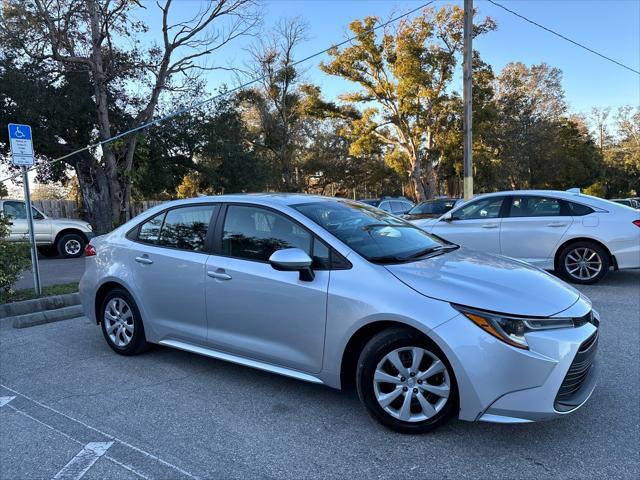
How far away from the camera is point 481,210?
8250 millimetres

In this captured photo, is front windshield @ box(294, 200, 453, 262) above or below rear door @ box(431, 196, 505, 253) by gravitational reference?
A: above

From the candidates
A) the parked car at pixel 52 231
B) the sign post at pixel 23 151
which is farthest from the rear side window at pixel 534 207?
the parked car at pixel 52 231

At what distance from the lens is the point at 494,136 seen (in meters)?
37.8

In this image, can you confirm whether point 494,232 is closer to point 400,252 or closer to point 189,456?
point 400,252

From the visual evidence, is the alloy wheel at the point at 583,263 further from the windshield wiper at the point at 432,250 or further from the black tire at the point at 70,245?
the black tire at the point at 70,245

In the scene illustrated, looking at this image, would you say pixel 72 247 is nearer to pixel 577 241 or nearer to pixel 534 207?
pixel 534 207

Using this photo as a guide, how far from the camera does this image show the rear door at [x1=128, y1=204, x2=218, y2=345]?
4059 millimetres

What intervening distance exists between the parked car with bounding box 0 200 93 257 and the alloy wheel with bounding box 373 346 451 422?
41.8ft

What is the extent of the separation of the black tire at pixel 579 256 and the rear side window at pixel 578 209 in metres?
0.44

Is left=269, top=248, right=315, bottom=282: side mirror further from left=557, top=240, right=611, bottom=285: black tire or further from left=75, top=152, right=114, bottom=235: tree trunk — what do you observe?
left=75, top=152, right=114, bottom=235: tree trunk

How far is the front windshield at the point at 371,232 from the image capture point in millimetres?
3518

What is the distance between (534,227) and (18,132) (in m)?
7.98

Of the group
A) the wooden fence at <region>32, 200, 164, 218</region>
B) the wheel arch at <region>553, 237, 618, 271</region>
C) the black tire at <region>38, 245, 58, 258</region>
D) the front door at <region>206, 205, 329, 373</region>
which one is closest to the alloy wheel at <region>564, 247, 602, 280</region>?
the wheel arch at <region>553, 237, 618, 271</region>

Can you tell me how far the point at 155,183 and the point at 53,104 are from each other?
21.5ft
